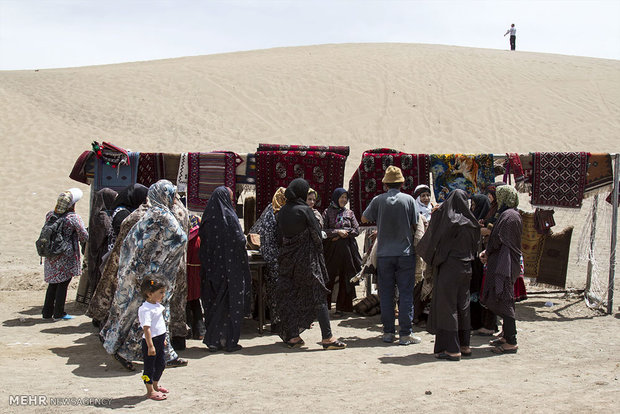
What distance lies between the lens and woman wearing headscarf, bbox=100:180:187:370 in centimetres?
532

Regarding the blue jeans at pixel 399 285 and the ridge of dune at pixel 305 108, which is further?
the ridge of dune at pixel 305 108

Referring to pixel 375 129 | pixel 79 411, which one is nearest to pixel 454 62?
pixel 375 129

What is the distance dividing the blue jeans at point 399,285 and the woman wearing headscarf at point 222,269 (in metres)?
1.40

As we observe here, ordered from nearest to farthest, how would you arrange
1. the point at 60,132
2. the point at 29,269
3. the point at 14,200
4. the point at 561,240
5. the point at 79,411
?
the point at 79,411
the point at 561,240
the point at 29,269
the point at 14,200
the point at 60,132

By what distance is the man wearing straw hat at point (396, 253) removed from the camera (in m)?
6.45

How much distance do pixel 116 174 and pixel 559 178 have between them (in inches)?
222

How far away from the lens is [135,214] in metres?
5.80

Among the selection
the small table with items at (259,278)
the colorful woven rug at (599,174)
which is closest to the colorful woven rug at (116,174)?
the small table with items at (259,278)

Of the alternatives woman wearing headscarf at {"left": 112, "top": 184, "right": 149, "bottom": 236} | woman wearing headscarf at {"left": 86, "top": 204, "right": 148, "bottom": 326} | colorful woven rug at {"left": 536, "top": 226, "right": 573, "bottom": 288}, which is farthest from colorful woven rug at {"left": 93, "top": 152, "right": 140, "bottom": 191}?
colorful woven rug at {"left": 536, "top": 226, "right": 573, "bottom": 288}

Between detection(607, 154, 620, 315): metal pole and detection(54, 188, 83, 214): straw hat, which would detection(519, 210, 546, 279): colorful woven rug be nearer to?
detection(607, 154, 620, 315): metal pole

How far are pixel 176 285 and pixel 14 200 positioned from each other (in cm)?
1176

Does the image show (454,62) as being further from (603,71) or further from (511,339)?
(511,339)

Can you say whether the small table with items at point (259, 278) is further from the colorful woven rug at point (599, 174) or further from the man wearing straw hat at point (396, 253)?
the colorful woven rug at point (599, 174)

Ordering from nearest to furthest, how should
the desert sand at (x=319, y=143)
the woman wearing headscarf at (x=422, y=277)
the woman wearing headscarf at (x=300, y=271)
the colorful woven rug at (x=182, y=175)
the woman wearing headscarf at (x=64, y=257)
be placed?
the desert sand at (x=319, y=143) → the woman wearing headscarf at (x=300, y=271) → the woman wearing headscarf at (x=422, y=277) → the woman wearing headscarf at (x=64, y=257) → the colorful woven rug at (x=182, y=175)
